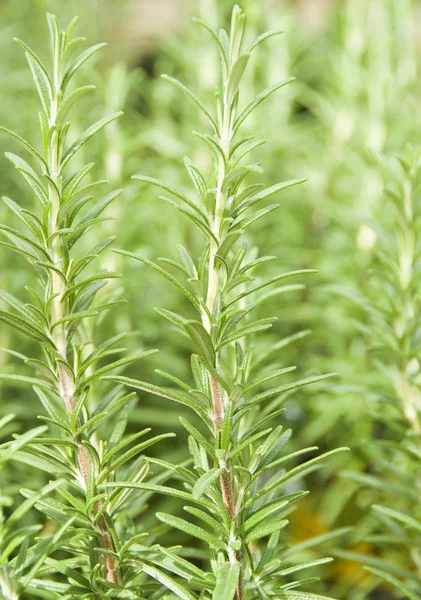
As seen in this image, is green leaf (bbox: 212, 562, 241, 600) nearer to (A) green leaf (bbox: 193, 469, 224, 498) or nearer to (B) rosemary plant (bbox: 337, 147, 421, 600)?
(A) green leaf (bbox: 193, 469, 224, 498)

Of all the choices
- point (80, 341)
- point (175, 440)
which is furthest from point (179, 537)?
point (80, 341)

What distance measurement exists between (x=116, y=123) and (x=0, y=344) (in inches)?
12.3

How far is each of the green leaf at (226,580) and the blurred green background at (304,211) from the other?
0.82ft

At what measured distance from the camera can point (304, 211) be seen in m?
1.00

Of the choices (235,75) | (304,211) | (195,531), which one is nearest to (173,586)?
(195,531)

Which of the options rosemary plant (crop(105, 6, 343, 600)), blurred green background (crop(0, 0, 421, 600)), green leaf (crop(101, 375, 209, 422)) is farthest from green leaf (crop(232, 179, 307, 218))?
blurred green background (crop(0, 0, 421, 600))

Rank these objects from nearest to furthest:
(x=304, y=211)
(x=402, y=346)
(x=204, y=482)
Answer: (x=204, y=482), (x=402, y=346), (x=304, y=211)

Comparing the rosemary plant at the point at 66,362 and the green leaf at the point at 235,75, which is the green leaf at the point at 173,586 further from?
the green leaf at the point at 235,75

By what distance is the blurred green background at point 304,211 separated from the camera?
74cm

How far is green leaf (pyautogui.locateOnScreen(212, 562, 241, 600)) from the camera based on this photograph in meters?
0.30

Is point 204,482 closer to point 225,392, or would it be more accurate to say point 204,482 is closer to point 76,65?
point 225,392

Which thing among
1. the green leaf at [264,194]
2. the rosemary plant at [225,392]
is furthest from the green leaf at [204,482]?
the green leaf at [264,194]

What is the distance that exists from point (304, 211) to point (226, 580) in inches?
29.7

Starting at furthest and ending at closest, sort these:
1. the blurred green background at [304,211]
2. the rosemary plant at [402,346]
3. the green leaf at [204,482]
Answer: the blurred green background at [304,211] < the rosemary plant at [402,346] < the green leaf at [204,482]
